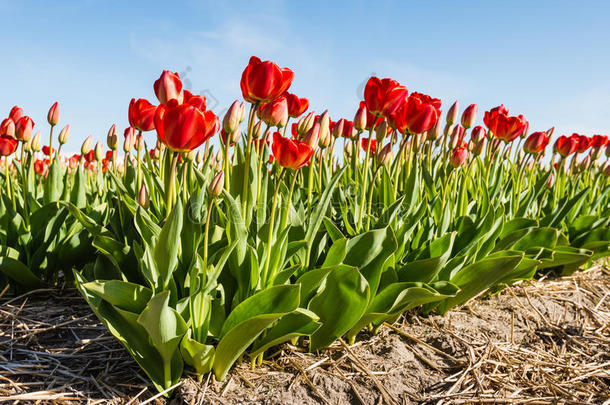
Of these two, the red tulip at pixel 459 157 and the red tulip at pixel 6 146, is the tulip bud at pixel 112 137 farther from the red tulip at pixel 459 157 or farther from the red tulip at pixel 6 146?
the red tulip at pixel 459 157

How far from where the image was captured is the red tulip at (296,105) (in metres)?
1.99

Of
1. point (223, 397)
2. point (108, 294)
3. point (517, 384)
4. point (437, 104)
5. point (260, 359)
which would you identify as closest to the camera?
point (108, 294)

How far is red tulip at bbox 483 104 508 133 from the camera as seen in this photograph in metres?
2.43

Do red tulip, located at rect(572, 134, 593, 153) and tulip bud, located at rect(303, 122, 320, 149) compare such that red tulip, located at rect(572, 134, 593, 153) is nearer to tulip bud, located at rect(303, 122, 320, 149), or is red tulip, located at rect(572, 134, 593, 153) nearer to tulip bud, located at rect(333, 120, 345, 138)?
tulip bud, located at rect(333, 120, 345, 138)

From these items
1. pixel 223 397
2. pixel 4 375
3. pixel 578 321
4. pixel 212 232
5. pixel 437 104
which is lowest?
pixel 4 375

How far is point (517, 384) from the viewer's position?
1971mm

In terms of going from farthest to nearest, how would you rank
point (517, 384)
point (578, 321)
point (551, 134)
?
point (551, 134) < point (578, 321) < point (517, 384)

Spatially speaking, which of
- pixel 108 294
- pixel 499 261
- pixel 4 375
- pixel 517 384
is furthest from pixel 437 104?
pixel 4 375

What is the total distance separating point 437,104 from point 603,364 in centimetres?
140

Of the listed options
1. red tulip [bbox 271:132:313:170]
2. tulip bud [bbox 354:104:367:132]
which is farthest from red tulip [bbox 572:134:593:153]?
red tulip [bbox 271:132:313:170]

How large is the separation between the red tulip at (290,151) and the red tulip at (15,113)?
5.77 ft

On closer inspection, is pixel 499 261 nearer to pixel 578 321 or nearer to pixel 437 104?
pixel 437 104

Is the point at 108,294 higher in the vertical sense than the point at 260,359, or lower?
higher

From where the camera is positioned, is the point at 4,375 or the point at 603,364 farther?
the point at 603,364
